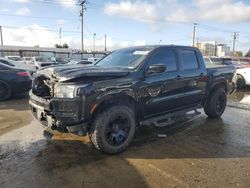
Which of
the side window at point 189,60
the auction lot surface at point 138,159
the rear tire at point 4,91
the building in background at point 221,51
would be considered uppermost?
the building in background at point 221,51

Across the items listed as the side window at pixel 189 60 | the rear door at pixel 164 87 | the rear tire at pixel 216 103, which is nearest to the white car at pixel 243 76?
the rear tire at pixel 216 103

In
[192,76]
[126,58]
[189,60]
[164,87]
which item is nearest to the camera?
[164,87]

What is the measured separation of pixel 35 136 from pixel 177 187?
319 centimetres

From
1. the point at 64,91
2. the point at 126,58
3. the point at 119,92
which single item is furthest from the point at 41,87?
the point at 126,58

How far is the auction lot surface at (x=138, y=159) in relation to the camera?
3.82 m

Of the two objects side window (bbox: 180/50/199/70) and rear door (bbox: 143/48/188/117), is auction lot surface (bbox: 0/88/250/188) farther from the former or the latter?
side window (bbox: 180/50/199/70)

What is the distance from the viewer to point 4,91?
31.2 feet

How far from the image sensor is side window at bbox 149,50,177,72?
5.39 metres

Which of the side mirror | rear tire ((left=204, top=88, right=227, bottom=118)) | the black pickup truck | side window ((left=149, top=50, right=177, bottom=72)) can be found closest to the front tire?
the black pickup truck

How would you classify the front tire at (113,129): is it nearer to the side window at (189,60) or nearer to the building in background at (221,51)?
the side window at (189,60)

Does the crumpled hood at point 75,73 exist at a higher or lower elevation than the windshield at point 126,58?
lower

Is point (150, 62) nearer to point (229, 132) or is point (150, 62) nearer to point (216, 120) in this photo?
point (229, 132)

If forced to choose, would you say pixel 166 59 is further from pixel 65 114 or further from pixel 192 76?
pixel 65 114

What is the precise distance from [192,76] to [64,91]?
309cm
